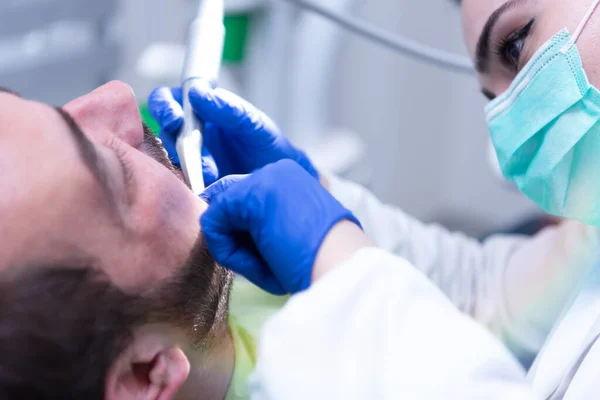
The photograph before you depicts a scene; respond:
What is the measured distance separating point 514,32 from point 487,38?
0.15 ft

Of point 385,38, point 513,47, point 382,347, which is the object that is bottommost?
point 382,347

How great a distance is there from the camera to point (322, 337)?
0.72m

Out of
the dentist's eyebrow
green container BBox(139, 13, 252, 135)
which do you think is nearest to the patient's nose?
the dentist's eyebrow

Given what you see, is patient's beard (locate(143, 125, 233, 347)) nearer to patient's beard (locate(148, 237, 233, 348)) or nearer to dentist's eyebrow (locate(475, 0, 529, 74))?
patient's beard (locate(148, 237, 233, 348))

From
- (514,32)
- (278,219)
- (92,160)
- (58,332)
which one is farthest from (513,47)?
(58,332)

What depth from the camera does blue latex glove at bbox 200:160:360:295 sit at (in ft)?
2.42

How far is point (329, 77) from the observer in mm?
1814

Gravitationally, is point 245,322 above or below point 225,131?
below

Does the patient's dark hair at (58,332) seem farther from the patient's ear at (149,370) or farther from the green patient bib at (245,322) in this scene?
the green patient bib at (245,322)

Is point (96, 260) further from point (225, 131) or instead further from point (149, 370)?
point (225, 131)

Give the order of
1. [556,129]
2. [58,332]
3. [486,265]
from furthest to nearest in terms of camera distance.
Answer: [486,265] < [556,129] < [58,332]

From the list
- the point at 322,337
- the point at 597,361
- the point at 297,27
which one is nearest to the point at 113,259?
the point at 322,337

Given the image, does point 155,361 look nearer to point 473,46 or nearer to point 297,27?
point 473,46

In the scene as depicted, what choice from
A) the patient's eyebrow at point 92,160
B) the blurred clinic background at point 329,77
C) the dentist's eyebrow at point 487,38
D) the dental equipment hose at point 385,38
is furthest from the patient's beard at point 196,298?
the dental equipment hose at point 385,38
